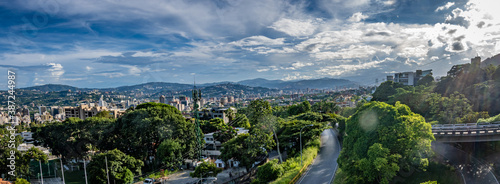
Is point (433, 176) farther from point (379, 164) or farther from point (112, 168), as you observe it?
point (112, 168)

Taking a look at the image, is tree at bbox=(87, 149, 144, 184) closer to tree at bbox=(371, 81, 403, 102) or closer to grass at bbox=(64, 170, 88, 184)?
grass at bbox=(64, 170, 88, 184)

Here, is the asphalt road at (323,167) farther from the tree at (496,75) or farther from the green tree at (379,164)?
the tree at (496,75)

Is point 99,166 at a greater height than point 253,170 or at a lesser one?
greater

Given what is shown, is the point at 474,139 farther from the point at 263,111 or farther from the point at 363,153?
the point at 263,111

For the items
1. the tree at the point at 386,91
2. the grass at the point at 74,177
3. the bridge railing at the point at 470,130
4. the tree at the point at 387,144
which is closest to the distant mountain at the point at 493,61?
the tree at the point at 386,91

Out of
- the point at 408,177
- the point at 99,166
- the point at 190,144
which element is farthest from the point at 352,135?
the point at 99,166

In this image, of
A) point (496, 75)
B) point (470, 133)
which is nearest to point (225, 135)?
point (470, 133)
